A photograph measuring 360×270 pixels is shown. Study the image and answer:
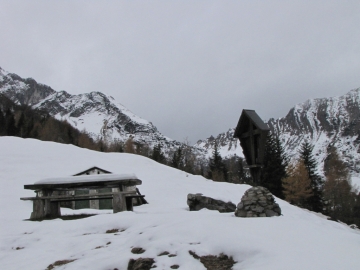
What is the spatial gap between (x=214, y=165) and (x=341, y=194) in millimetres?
31391

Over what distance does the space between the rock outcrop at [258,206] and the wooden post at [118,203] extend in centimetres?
418

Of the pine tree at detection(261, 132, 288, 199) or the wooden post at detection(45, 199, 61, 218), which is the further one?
the pine tree at detection(261, 132, 288, 199)

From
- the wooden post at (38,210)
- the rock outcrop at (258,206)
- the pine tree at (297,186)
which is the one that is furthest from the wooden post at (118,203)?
the pine tree at (297,186)

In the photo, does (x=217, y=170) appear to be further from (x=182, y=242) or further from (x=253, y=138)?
(x=182, y=242)

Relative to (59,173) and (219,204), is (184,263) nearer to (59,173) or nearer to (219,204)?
(219,204)

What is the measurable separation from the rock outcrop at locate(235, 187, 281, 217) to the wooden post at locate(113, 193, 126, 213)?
4176 millimetres

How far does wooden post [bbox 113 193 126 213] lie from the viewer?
31.5ft

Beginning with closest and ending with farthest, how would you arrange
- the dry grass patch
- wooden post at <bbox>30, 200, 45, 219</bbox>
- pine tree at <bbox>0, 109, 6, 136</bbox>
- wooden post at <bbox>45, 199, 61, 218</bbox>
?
the dry grass patch < wooden post at <bbox>30, 200, 45, 219</bbox> < wooden post at <bbox>45, 199, 61, 218</bbox> < pine tree at <bbox>0, 109, 6, 136</bbox>

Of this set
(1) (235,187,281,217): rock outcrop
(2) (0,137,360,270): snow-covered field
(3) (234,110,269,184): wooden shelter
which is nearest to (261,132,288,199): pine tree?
(3) (234,110,269,184): wooden shelter

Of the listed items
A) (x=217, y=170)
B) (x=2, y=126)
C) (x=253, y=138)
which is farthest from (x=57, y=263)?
(x=2, y=126)

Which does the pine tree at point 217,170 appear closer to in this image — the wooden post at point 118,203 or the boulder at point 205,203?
the boulder at point 205,203

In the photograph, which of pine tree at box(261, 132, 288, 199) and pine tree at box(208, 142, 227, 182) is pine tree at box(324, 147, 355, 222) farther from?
pine tree at box(208, 142, 227, 182)

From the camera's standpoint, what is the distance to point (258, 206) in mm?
7180

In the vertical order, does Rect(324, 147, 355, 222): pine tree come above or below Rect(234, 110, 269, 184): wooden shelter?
below
